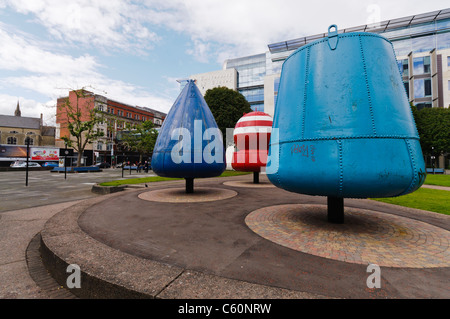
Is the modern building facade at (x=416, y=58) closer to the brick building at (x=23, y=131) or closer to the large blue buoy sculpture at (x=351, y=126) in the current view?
the large blue buoy sculpture at (x=351, y=126)

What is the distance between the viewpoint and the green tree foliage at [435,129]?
35.1m

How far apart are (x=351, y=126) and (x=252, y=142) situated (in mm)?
9013

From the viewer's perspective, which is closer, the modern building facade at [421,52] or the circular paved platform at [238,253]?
the circular paved platform at [238,253]

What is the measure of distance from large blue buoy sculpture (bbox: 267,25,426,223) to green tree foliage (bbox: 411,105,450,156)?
43.4 m

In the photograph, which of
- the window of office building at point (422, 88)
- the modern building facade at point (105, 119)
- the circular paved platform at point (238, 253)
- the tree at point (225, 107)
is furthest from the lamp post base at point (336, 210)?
the window of office building at point (422, 88)

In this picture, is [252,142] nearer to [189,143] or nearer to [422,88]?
[189,143]

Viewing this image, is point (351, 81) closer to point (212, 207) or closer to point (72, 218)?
point (212, 207)

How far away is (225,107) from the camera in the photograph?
33.5 meters

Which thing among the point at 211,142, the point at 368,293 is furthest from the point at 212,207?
the point at 368,293

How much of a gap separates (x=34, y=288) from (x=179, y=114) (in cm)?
660

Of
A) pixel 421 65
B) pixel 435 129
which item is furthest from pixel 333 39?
pixel 421 65

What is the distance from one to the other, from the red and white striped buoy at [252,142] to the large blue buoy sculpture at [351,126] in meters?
7.90

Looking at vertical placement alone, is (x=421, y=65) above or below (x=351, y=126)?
above

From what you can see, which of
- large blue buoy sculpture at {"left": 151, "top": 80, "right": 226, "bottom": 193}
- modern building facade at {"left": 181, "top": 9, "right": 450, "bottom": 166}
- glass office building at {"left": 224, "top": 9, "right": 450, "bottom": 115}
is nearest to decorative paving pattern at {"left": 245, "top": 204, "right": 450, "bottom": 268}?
large blue buoy sculpture at {"left": 151, "top": 80, "right": 226, "bottom": 193}
